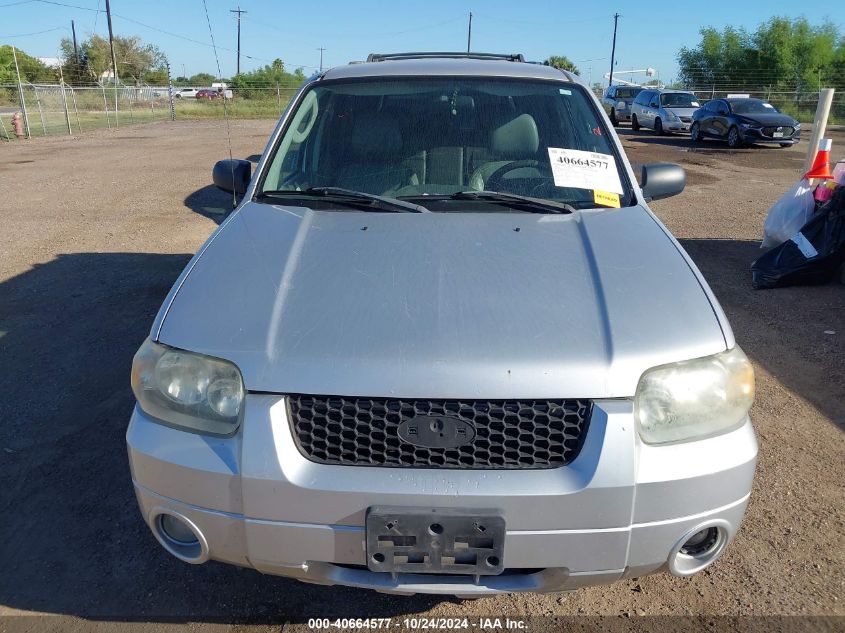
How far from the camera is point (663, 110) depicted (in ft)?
81.4

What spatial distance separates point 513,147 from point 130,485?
8.10 ft

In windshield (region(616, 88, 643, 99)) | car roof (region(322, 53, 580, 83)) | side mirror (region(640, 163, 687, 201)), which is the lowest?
side mirror (region(640, 163, 687, 201))

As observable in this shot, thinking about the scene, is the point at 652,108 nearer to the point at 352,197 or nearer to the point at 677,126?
the point at 677,126

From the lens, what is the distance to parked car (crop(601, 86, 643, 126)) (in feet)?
98.2

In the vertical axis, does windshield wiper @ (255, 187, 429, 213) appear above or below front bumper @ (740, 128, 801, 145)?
above

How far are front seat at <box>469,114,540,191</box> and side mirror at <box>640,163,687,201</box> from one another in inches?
26.5

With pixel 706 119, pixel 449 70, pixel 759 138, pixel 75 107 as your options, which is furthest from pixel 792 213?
pixel 75 107

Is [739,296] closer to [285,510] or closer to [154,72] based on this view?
[285,510]

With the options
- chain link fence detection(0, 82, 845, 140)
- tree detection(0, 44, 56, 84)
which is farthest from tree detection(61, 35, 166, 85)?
chain link fence detection(0, 82, 845, 140)

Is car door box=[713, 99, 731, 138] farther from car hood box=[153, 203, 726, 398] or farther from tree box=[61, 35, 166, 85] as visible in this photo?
tree box=[61, 35, 166, 85]

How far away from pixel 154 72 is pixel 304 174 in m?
56.2

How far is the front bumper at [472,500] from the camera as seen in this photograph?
6.23 feet

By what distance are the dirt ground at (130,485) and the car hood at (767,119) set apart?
13552mm

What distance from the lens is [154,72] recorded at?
172 feet
